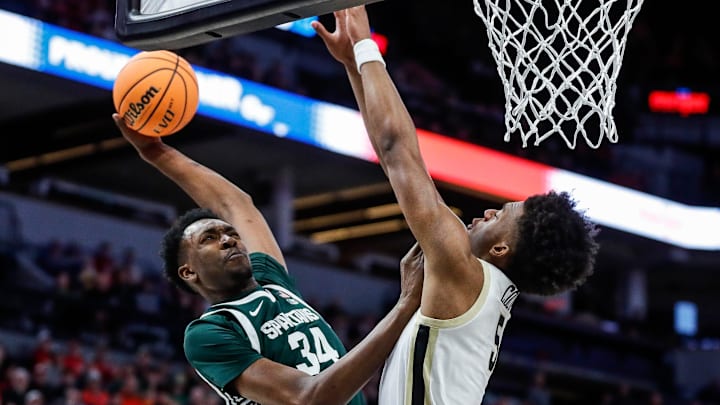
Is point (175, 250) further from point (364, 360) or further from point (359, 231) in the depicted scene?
point (359, 231)

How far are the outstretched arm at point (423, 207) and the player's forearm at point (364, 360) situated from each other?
4.3 inches

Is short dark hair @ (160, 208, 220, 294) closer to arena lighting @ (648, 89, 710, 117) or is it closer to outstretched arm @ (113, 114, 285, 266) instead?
outstretched arm @ (113, 114, 285, 266)

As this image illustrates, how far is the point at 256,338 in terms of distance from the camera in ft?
13.2

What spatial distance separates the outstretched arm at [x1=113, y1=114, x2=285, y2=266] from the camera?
4.77m

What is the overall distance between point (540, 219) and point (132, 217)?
11312mm

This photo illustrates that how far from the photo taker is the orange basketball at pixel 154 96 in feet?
15.5

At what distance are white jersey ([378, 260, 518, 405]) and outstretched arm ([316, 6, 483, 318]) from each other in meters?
0.04

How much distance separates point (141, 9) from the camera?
4066mm

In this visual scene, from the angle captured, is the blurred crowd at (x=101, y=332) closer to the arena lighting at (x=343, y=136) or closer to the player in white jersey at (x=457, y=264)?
the arena lighting at (x=343, y=136)

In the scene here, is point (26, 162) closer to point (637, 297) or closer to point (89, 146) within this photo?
point (89, 146)

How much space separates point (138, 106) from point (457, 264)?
1784mm

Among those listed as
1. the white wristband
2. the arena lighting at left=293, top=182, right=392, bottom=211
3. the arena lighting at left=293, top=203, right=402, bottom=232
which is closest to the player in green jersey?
the white wristband

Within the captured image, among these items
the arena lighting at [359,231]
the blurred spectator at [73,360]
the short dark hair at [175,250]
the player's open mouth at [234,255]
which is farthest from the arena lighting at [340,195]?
the player's open mouth at [234,255]

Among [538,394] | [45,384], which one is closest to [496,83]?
[538,394]
